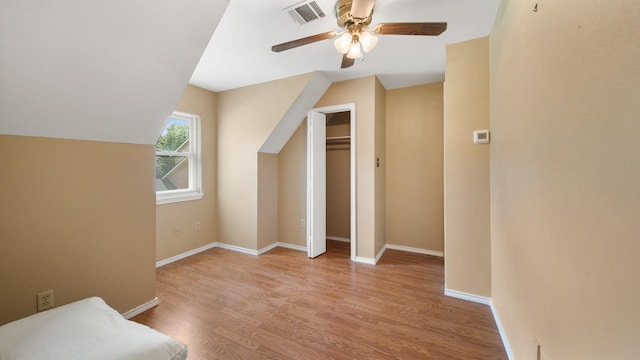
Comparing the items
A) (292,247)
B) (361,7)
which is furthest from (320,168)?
(361,7)

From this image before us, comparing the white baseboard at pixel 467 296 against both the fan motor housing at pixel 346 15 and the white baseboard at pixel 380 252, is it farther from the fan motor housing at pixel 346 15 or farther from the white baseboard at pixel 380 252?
the fan motor housing at pixel 346 15

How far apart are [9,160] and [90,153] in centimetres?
39

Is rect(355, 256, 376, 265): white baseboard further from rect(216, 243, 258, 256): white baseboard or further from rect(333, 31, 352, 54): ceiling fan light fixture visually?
rect(333, 31, 352, 54): ceiling fan light fixture

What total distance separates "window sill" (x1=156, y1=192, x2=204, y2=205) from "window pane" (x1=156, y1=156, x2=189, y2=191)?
14cm

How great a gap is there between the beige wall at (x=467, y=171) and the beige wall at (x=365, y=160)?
0.97 meters

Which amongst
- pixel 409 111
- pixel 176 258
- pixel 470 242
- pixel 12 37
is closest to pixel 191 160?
pixel 176 258

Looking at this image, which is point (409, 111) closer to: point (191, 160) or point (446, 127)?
point (446, 127)

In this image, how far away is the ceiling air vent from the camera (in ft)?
5.52

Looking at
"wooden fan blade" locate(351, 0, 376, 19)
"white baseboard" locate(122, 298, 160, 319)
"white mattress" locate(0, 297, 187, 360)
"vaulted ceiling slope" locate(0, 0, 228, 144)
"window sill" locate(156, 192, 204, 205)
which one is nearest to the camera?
"white mattress" locate(0, 297, 187, 360)

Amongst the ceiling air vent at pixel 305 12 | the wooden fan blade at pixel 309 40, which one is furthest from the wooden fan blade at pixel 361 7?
the ceiling air vent at pixel 305 12

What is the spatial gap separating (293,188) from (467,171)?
93.5 inches

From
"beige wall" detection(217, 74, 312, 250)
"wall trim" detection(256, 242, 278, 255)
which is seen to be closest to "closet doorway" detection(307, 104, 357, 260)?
"beige wall" detection(217, 74, 312, 250)

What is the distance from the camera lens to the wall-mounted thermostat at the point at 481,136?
6.63ft

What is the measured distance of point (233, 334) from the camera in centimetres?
179
